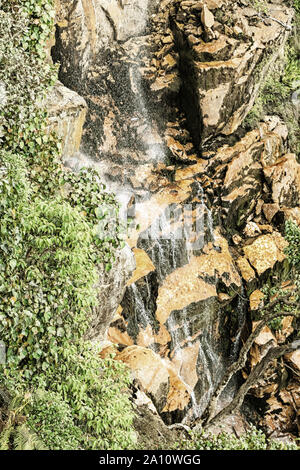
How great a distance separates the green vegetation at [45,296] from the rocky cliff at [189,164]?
4.12 meters

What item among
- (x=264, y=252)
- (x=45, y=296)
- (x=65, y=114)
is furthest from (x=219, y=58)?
(x=45, y=296)

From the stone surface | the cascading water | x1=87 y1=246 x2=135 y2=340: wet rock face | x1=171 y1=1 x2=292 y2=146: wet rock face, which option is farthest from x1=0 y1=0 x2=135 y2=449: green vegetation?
x1=171 y1=1 x2=292 y2=146: wet rock face

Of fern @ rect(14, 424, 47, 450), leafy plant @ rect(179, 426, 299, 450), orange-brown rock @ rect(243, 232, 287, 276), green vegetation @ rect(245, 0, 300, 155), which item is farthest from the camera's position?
green vegetation @ rect(245, 0, 300, 155)

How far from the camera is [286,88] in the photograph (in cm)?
1538

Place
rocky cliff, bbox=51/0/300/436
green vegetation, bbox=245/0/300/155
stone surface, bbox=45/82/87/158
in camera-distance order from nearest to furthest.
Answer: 1. stone surface, bbox=45/82/87/158
2. rocky cliff, bbox=51/0/300/436
3. green vegetation, bbox=245/0/300/155

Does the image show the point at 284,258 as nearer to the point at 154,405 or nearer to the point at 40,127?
the point at 154,405

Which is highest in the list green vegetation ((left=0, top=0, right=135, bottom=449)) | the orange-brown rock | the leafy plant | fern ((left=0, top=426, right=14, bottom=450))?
green vegetation ((left=0, top=0, right=135, bottom=449))

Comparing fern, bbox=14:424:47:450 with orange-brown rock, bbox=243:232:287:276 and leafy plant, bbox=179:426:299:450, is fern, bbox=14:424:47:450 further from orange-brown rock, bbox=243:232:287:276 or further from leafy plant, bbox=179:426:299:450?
orange-brown rock, bbox=243:232:287:276

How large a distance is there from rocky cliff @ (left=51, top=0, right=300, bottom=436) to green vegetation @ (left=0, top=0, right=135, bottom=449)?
412 cm

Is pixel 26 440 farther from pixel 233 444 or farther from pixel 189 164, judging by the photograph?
pixel 189 164

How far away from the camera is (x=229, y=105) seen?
41.4 ft

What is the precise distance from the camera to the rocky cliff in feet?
36.2

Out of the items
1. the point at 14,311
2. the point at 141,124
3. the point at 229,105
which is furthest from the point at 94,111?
the point at 14,311
